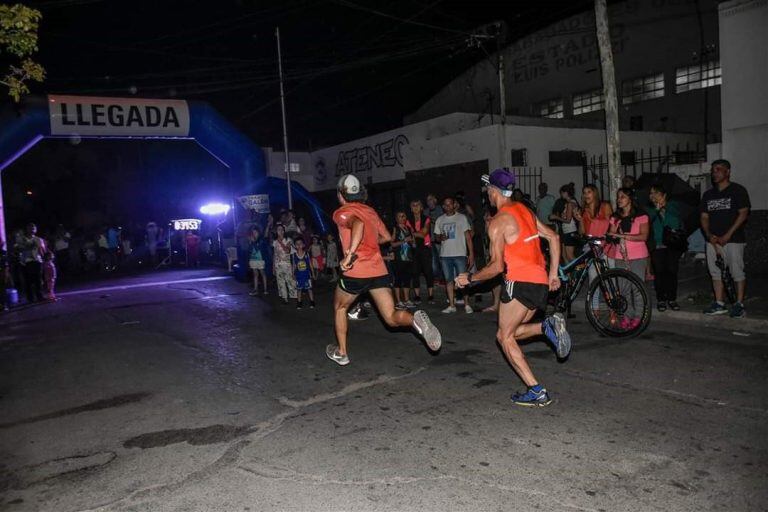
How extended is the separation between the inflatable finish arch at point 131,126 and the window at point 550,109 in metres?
16.0

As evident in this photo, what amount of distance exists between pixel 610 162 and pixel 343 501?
8904 mm

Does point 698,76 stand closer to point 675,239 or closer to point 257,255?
point 675,239

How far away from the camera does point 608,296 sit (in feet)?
22.4

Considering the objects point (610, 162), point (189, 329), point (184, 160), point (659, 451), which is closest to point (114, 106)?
point (189, 329)

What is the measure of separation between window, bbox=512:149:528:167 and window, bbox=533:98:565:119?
1145cm

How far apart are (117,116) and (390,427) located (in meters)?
14.0

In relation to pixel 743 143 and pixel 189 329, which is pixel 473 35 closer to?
pixel 743 143

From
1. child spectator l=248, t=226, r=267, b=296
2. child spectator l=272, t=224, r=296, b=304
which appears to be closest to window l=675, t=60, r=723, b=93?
child spectator l=248, t=226, r=267, b=296

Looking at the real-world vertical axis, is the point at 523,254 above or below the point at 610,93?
below

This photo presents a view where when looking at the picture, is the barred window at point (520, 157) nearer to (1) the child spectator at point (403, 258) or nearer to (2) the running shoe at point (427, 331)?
(1) the child spectator at point (403, 258)

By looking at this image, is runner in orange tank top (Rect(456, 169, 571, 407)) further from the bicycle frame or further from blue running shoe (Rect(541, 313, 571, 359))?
the bicycle frame

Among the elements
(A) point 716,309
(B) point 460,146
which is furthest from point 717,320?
(B) point 460,146

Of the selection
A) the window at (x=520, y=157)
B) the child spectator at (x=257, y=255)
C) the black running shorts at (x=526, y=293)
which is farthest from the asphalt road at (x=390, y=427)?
the window at (x=520, y=157)

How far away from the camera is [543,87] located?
2783 cm
